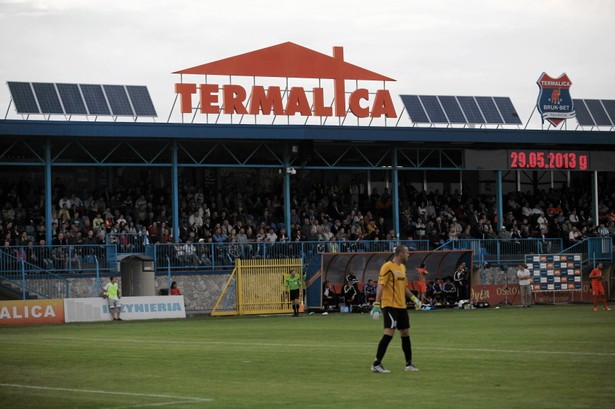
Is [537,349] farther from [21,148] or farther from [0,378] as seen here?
[21,148]

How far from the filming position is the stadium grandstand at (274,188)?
43.1 metres

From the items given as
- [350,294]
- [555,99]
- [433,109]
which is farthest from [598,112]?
[350,294]

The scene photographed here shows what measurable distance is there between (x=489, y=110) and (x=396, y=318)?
39.2m

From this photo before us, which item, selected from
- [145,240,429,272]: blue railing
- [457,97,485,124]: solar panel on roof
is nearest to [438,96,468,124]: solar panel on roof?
[457,97,485,124]: solar panel on roof

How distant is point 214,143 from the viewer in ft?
162

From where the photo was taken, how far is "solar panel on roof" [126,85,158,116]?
46.6 meters

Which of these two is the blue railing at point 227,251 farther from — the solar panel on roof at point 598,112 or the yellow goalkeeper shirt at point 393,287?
the yellow goalkeeper shirt at point 393,287

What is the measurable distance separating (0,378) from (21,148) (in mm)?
30758

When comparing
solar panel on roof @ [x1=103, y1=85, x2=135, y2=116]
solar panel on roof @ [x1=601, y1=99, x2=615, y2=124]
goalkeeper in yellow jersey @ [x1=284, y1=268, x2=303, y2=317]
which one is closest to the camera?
goalkeeper in yellow jersey @ [x1=284, y1=268, x2=303, y2=317]

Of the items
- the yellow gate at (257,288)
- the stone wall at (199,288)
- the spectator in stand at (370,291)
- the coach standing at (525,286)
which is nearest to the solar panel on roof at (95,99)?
the stone wall at (199,288)

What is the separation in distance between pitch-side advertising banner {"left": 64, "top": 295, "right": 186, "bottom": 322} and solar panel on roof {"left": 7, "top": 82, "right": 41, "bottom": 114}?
10.3m

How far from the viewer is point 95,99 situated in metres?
46.5

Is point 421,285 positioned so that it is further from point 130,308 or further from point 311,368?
point 311,368

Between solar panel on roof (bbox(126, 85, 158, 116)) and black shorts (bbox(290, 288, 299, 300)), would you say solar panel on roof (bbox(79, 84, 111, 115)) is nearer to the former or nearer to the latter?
solar panel on roof (bbox(126, 85, 158, 116))
